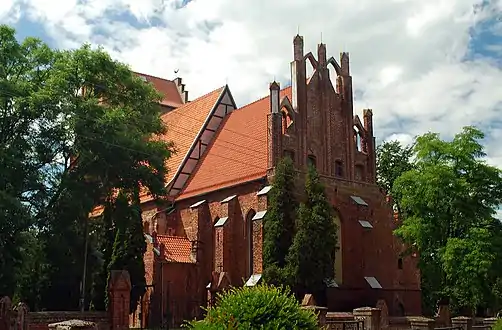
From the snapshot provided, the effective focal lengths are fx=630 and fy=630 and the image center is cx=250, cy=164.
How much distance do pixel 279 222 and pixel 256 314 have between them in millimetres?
17061

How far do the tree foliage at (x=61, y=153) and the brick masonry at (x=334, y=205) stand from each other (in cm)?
510

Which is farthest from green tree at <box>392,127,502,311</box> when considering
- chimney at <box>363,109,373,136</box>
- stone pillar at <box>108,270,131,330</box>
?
stone pillar at <box>108,270,131,330</box>

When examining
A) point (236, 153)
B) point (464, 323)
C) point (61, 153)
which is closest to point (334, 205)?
point (236, 153)

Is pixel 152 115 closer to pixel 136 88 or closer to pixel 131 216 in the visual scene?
pixel 136 88

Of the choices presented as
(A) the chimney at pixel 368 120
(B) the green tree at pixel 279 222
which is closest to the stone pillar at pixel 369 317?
(B) the green tree at pixel 279 222

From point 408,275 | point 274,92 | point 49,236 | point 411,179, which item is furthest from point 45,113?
point 408,275

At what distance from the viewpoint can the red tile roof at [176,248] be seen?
1207 inches

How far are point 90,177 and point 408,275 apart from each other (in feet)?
56.5

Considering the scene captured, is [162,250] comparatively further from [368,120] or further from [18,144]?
[368,120]

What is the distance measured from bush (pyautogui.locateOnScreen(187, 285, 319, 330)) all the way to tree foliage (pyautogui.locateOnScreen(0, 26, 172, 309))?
14189mm

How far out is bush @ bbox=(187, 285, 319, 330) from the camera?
9805mm

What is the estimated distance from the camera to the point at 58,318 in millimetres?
19391

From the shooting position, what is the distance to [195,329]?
9781 mm

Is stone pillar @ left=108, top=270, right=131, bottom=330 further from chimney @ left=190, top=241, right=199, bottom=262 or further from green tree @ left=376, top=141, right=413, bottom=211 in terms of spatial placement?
green tree @ left=376, top=141, right=413, bottom=211
